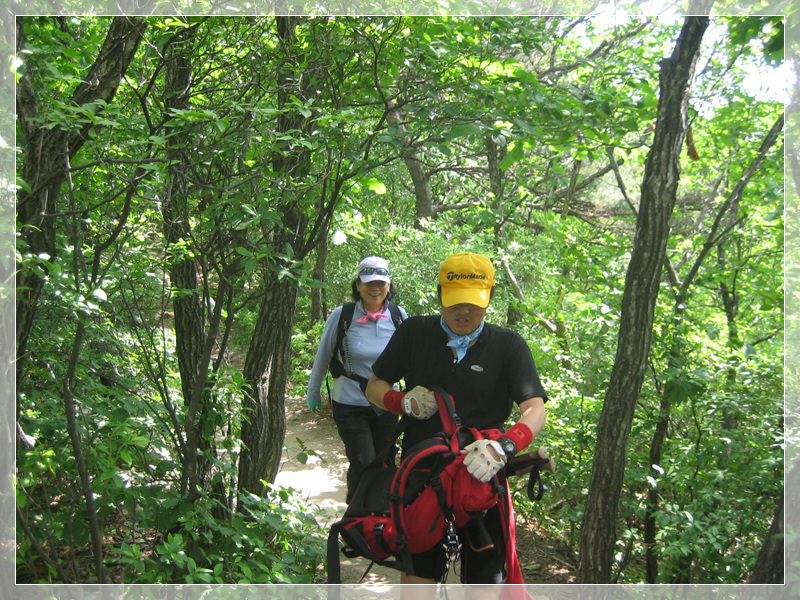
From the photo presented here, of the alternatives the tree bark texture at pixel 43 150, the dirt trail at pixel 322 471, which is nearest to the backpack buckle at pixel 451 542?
the tree bark texture at pixel 43 150

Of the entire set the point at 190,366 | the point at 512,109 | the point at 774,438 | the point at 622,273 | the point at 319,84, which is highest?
the point at 319,84

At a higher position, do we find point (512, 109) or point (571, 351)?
point (512, 109)

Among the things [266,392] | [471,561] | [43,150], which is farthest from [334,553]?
[266,392]

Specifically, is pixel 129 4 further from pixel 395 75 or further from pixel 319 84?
pixel 395 75

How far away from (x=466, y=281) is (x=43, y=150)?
7.21 ft

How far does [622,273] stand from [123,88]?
5.27 metres

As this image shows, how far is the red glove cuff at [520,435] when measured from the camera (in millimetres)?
2412

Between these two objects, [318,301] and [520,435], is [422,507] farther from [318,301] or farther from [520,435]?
[318,301]

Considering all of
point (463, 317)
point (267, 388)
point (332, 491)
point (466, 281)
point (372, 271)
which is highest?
point (372, 271)

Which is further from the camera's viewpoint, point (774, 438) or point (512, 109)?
point (774, 438)

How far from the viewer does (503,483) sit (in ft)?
7.97

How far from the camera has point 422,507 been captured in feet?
7.88

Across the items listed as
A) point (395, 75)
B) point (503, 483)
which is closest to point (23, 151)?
point (395, 75)

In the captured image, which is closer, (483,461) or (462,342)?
(483,461)
